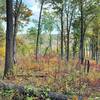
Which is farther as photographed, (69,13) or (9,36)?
(69,13)

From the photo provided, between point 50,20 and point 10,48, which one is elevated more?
point 50,20

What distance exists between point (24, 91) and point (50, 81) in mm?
3213

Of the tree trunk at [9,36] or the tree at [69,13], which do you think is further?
the tree at [69,13]

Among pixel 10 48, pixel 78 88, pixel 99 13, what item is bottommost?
pixel 78 88

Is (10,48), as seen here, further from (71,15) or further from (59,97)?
(71,15)

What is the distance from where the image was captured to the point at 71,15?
37531 mm

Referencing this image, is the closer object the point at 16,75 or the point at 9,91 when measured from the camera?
the point at 9,91

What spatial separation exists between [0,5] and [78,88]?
22.2 metres

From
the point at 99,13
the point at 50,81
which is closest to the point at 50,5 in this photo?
the point at 99,13

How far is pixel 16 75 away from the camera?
15828 millimetres

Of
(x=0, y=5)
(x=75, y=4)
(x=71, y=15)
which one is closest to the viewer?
(x=0, y=5)

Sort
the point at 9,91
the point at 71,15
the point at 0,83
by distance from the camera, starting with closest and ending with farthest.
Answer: the point at 9,91 → the point at 0,83 → the point at 71,15

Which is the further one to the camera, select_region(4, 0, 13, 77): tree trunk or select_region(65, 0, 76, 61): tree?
select_region(65, 0, 76, 61): tree

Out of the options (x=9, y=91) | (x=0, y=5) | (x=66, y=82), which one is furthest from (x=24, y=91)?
(x=0, y=5)
